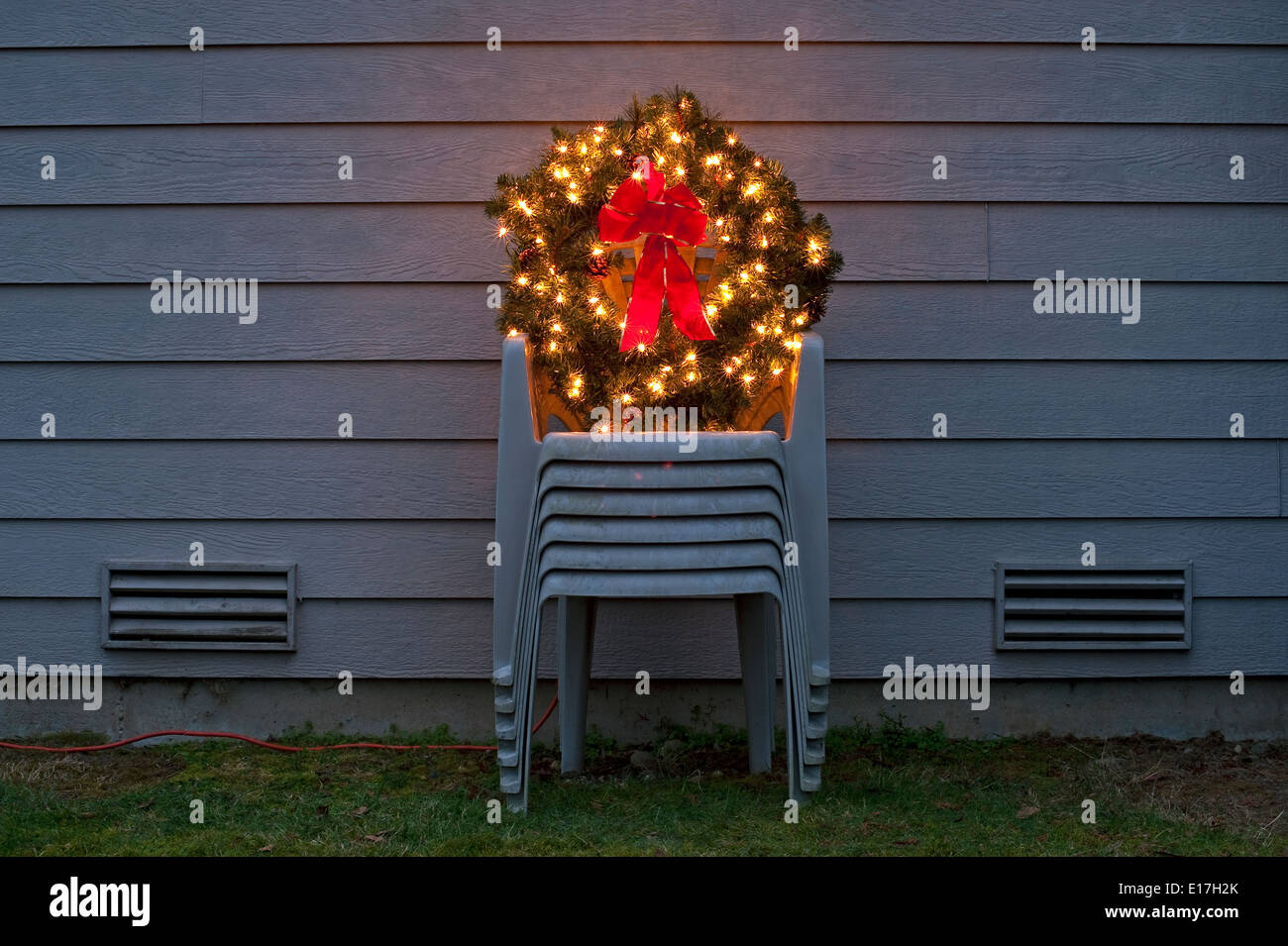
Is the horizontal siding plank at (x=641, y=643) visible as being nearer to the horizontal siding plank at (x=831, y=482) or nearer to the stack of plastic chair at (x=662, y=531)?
the horizontal siding plank at (x=831, y=482)

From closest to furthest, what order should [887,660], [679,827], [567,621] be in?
[679,827]
[567,621]
[887,660]

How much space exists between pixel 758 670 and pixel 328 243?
147cm

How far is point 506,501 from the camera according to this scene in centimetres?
205

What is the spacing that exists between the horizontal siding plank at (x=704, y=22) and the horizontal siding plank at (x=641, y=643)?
4.57 feet

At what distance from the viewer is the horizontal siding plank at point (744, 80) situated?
2664 mm

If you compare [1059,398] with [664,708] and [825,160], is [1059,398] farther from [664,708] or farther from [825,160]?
[664,708]


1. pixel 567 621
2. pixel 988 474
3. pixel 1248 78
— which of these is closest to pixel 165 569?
pixel 567 621

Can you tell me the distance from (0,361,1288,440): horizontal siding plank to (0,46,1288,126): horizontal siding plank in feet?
2.03

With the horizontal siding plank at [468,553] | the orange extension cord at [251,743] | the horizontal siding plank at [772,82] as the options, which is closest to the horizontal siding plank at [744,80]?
the horizontal siding plank at [772,82]

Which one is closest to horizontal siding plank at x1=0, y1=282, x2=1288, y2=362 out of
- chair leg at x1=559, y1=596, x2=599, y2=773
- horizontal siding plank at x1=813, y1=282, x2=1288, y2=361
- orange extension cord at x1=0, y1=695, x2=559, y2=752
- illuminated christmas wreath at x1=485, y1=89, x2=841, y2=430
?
horizontal siding plank at x1=813, y1=282, x2=1288, y2=361

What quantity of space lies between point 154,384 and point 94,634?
0.63 meters

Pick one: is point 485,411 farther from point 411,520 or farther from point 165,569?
point 165,569

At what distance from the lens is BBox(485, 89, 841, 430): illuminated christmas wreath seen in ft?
7.32

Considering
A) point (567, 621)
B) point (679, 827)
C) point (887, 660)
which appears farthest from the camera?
point (887, 660)
